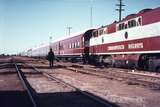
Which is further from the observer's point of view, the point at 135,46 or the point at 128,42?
the point at 128,42

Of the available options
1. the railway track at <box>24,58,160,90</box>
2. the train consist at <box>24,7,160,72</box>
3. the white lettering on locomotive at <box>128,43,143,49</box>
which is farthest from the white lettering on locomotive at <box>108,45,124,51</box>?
the railway track at <box>24,58,160,90</box>

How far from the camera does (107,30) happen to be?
27.2m

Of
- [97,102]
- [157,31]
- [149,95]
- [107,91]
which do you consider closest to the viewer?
[97,102]

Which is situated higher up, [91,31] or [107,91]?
[91,31]

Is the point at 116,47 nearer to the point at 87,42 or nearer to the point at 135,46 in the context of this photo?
the point at 135,46

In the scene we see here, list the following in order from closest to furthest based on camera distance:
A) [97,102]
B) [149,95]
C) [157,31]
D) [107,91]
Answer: [97,102] < [149,95] < [107,91] < [157,31]

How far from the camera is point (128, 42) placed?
22.3 meters

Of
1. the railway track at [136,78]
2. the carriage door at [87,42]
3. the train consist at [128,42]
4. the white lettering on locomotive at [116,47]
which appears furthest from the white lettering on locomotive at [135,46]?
the carriage door at [87,42]

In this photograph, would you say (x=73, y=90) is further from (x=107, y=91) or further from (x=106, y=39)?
(x=106, y=39)

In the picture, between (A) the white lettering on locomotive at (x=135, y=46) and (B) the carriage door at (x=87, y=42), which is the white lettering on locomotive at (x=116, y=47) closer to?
(A) the white lettering on locomotive at (x=135, y=46)

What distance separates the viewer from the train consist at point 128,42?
18.6m

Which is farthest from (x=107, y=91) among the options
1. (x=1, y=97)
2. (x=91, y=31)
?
(x=91, y=31)

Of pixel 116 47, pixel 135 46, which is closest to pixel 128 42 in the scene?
pixel 135 46

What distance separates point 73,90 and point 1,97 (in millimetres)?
3035
